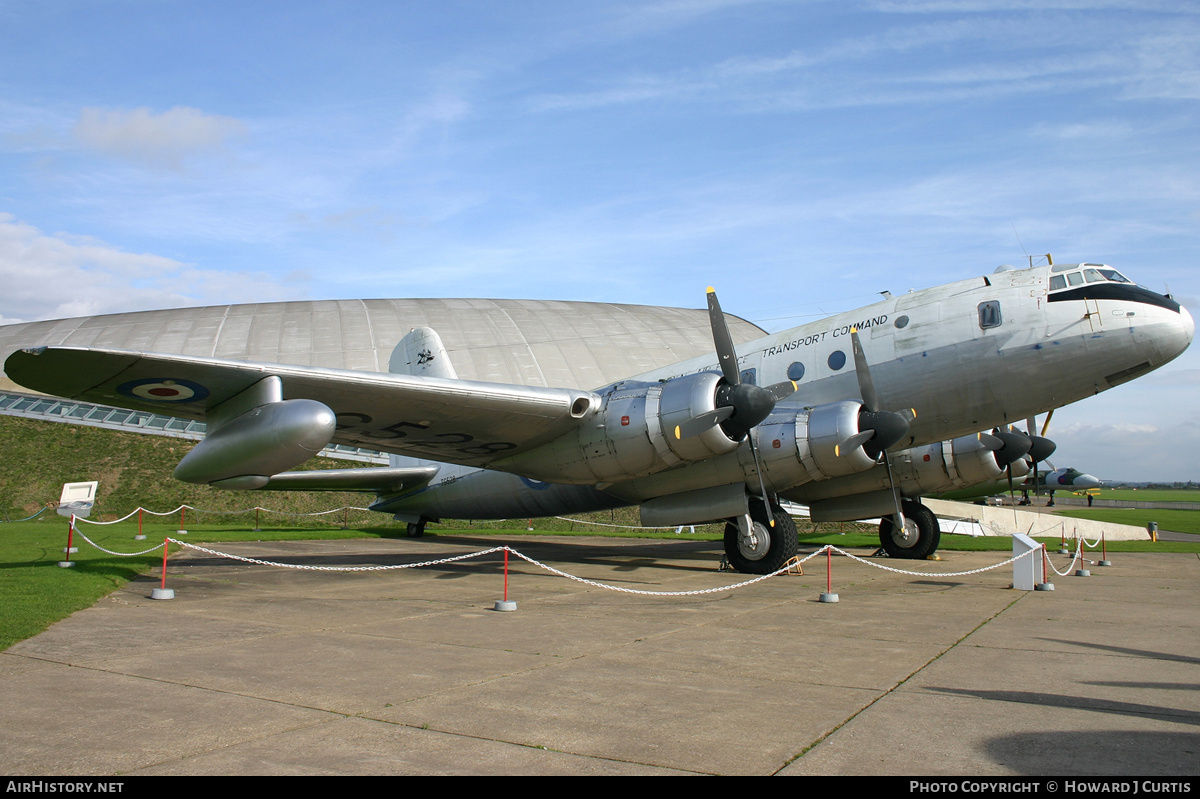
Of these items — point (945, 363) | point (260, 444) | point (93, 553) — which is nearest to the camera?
point (260, 444)

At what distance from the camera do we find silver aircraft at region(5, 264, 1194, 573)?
10.6 meters

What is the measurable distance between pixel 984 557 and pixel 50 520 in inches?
1352

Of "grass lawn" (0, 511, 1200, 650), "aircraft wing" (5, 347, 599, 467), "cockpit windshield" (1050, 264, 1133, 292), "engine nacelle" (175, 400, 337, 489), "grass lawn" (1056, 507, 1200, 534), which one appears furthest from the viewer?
"grass lawn" (1056, 507, 1200, 534)

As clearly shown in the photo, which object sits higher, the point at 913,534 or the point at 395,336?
the point at 395,336

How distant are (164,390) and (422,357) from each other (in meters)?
8.37

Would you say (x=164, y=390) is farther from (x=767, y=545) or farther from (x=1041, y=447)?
(x=1041, y=447)

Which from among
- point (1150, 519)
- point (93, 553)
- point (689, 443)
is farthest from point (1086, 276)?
point (1150, 519)

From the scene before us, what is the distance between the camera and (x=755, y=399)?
40.1ft

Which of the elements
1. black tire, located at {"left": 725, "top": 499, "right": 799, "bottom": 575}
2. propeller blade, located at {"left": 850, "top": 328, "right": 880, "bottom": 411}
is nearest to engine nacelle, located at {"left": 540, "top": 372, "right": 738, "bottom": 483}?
black tire, located at {"left": 725, "top": 499, "right": 799, "bottom": 575}

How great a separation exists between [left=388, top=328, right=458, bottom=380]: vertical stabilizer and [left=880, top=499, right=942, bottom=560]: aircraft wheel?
11.2 meters

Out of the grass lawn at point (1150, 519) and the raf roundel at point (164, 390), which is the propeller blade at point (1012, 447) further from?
the grass lawn at point (1150, 519)

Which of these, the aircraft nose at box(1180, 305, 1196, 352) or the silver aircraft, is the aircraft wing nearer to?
the silver aircraft

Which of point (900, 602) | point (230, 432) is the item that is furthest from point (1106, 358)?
point (230, 432)

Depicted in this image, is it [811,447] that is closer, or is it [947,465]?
[811,447]
